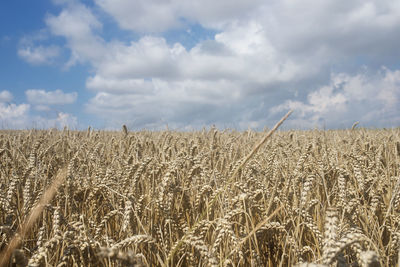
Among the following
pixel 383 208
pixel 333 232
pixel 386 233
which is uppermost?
pixel 333 232

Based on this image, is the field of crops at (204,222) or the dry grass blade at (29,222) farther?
→ the dry grass blade at (29,222)

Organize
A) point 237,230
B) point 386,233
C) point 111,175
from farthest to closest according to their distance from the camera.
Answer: point 111,175
point 386,233
point 237,230

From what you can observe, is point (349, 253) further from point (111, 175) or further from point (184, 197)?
point (111, 175)

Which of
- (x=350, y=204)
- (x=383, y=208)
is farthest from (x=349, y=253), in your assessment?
(x=383, y=208)

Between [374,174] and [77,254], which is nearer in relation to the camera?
[77,254]

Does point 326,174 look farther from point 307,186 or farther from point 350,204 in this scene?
point 307,186

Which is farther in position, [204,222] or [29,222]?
[29,222]

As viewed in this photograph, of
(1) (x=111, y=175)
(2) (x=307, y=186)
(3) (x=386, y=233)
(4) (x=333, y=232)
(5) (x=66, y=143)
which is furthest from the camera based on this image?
(5) (x=66, y=143)

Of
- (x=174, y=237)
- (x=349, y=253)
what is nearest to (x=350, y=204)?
(x=349, y=253)

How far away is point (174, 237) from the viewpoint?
1.71 m

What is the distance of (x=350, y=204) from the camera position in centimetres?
A: 145

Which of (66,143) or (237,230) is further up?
(66,143)

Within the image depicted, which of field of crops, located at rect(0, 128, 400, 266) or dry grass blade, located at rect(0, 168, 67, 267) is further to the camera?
dry grass blade, located at rect(0, 168, 67, 267)

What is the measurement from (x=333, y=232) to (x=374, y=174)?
1725 millimetres
